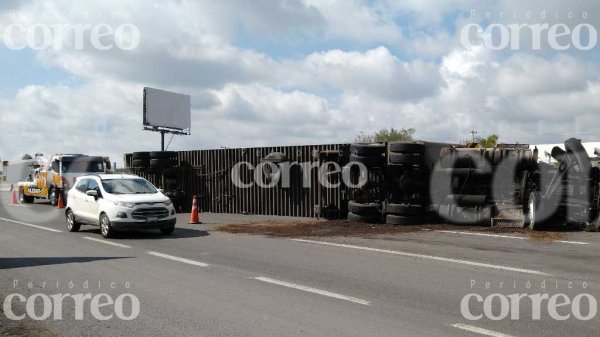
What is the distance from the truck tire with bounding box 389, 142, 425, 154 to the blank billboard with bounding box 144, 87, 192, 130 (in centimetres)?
3552

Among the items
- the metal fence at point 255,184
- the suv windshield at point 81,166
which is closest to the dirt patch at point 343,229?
the metal fence at point 255,184

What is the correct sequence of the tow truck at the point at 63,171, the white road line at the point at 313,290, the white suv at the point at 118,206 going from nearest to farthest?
the white road line at the point at 313,290 → the white suv at the point at 118,206 → the tow truck at the point at 63,171

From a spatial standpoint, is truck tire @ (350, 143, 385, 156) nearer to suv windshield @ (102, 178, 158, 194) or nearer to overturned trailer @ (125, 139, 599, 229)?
overturned trailer @ (125, 139, 599, 229)

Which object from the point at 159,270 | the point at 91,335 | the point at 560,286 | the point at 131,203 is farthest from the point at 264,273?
the point at 131,203

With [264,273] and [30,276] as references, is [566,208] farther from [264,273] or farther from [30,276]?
[30,276]

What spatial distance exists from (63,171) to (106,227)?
48.3 feet

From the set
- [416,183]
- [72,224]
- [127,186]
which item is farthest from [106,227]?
[416,183]

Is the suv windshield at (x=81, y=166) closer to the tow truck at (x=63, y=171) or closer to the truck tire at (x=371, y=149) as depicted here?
the tow truck at (x=63, y=171)

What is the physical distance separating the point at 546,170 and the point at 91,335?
44.7 feet

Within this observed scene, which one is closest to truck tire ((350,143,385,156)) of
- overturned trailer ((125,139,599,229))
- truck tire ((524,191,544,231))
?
overturned trailer ((125,139,599,229))

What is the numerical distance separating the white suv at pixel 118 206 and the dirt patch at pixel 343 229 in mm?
2329

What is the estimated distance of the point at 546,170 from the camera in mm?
15805

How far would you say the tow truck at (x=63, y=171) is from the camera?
89.2 ft

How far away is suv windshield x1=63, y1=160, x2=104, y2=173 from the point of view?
2744 cm
